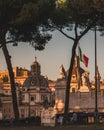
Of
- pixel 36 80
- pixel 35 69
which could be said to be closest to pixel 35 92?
pixel 36 80

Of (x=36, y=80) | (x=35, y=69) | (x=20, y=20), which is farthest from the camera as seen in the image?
(x=35, y=69)

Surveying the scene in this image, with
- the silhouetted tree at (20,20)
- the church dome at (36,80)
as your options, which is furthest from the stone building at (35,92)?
the silhouetted tree at (20,20)

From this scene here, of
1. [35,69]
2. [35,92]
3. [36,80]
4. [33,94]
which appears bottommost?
[33,94]

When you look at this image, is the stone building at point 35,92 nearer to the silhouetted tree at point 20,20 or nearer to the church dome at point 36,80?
the church dome at point 36,80

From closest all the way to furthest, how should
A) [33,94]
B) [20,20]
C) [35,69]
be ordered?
1. [20,20]
2. [33,94]
3. [35,69]

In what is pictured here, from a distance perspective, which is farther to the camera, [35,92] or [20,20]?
[35,92]

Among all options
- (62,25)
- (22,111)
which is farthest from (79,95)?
(62,25)

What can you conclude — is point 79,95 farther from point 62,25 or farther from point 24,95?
point 62,25

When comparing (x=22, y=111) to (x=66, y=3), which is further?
(x=22, y=111)

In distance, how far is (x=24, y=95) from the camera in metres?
122

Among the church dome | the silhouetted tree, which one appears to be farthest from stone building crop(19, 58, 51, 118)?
the silhouetted tree

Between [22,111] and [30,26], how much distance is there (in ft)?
280

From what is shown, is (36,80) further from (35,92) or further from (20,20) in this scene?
(20,20)

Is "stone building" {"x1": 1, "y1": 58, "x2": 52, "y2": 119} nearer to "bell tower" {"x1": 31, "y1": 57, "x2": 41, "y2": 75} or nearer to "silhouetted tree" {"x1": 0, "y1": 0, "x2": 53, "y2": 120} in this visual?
"bell tower" {"x1": 31, "y1": 57, "x2": 41, "y2": 75}
